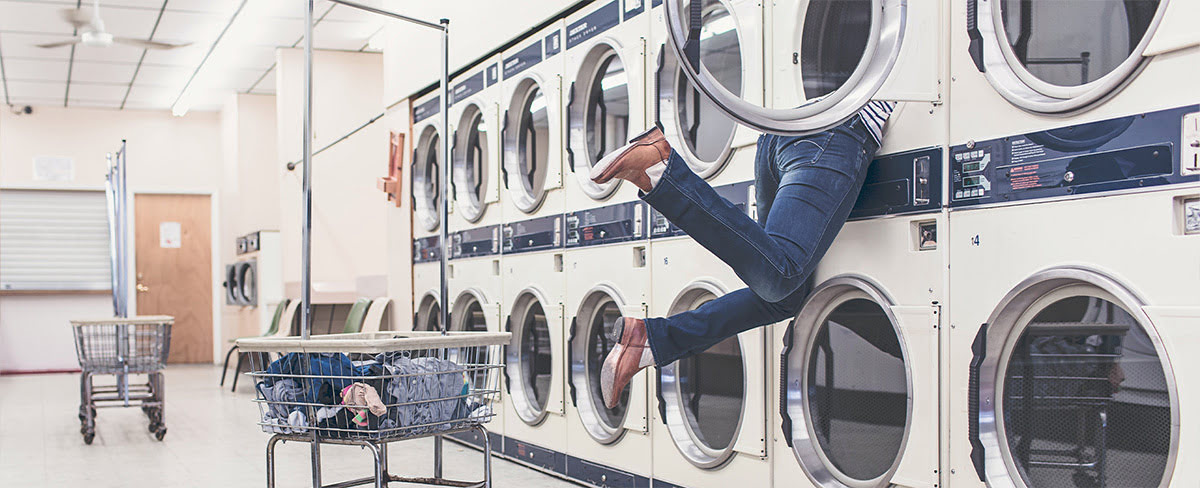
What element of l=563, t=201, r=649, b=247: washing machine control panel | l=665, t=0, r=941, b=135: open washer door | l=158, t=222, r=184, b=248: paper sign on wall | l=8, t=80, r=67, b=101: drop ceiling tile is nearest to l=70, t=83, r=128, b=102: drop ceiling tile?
l=8, t=80, r=67, b=101: drop ceiling tile

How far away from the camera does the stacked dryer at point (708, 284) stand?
9.41 feet

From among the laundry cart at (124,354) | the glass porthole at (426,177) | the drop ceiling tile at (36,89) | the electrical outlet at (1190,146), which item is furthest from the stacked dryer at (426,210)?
the drop ceiling tile at (36,89)

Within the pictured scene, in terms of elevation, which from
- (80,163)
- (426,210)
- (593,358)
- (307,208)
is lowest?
(593,358)

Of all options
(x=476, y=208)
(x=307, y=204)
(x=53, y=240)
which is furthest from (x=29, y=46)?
(x=307, y=204)

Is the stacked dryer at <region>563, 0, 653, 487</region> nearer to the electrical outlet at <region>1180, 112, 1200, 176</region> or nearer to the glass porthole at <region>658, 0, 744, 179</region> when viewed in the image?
the glass porthole at <region>658, 0, 744, 179</region>

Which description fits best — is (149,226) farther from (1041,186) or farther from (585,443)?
(1041,186)

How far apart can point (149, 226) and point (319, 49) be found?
12.7 feet

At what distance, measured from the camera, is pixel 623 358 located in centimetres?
258

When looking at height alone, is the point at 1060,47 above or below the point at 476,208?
above

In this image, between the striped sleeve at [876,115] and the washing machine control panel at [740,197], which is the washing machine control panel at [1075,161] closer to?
the striped sleeve at [876,115]

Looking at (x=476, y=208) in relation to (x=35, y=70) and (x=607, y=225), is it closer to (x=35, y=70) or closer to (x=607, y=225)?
(x=607, y=225)

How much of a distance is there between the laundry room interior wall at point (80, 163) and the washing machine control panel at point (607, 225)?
7988mm

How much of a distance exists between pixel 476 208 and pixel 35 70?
240 inches

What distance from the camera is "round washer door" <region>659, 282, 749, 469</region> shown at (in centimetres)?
315
